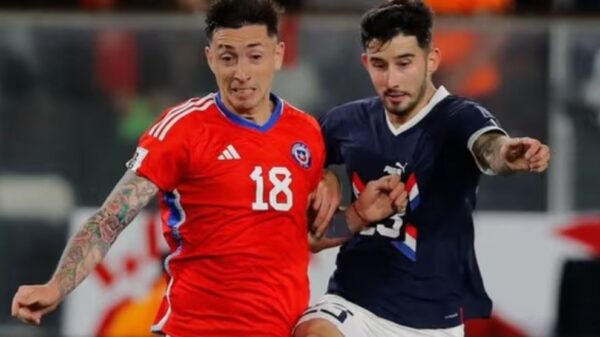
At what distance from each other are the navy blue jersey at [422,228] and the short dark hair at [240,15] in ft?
2.07

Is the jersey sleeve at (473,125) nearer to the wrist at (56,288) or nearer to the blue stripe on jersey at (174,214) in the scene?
the blue stripe on jersey at (174,214)

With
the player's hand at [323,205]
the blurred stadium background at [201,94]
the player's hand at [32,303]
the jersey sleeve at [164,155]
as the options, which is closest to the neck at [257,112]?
the jersey sleeve at [164,155]

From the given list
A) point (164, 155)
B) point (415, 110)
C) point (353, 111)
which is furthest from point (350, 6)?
point (164, 155)

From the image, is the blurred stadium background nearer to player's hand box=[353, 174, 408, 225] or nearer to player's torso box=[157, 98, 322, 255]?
player's hand box=[353, 174, 408, 225]

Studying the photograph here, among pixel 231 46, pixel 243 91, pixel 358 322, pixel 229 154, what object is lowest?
pixel 358 322

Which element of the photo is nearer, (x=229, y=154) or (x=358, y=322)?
(x=229, y=154)

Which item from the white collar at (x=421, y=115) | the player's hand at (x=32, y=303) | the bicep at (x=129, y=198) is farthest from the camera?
the white collar at (x=421, y=115)

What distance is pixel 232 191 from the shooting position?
6312mm

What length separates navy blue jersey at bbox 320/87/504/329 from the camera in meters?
6.63

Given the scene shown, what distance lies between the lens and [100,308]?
11164 millimetres

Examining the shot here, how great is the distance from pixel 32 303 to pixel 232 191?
983 millimetres

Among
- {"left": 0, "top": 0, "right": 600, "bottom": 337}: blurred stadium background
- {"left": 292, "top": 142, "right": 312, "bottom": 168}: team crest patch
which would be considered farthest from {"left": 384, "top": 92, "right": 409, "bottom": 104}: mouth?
{"left": 0, "top": 0, "right": 600, "bottom": 337}: blurred stadium background

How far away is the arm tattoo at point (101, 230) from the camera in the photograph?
→ 5941 mm

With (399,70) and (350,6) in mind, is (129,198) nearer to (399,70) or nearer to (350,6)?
(399,70)
